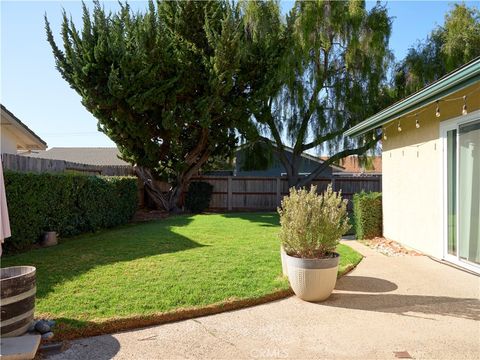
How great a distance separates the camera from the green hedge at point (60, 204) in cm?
784

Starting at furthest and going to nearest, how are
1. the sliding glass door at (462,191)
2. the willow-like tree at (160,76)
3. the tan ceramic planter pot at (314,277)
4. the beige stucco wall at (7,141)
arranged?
the willow-like tree at (160,76) → the beige stucco wall at (7,141) → the sliding glass door at (462,191) → the tan ceramic planter pot at (314,277)

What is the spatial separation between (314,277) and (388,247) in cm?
446

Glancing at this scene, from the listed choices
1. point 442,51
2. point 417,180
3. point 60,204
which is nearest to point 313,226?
point 417,180

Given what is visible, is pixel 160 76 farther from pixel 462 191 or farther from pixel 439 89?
pixel 462 191

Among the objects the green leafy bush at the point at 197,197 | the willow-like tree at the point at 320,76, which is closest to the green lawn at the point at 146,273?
the green leafy bush at the point at 197,197

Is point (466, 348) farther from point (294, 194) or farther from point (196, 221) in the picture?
point (196, 221)

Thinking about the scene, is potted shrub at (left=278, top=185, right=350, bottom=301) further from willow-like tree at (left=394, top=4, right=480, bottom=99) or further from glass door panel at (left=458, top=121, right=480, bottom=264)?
willow-like tree at (left=394, top=4, right=480, bottom=99)

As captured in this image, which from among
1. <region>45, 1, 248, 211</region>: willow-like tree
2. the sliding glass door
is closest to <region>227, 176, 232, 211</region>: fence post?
<region>45, 1, 248, 211</region>: willow-like tree

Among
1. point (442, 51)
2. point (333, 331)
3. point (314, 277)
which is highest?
point (442, 51)

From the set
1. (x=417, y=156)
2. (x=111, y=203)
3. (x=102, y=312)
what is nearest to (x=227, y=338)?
(x=102, y=312)

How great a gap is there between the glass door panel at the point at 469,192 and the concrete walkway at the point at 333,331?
91 cm

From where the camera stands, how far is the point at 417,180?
26.0 feet

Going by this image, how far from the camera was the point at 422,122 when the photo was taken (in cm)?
770

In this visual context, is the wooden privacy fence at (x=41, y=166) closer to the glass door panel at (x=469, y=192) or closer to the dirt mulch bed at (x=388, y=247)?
the dirt mulch bed at (x=388, y=247)
